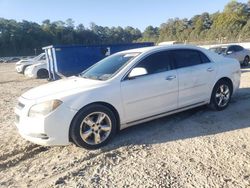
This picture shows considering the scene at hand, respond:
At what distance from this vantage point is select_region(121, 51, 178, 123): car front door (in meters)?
4.66

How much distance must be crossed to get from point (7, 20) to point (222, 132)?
4545 inches

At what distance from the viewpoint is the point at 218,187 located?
3121mm

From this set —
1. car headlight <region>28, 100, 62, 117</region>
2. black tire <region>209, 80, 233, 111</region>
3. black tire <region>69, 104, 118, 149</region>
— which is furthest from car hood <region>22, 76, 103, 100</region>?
black tire <region>209, 80, 233, 111</region>

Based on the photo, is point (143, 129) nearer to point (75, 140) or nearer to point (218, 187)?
point (75, 140)

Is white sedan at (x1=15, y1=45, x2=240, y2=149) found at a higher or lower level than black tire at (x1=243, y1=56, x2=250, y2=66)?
higher

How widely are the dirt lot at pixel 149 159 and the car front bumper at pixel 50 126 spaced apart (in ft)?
0.93

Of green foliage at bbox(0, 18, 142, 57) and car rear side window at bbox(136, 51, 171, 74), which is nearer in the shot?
car rear side window at bbox(136, 51, 171, 74)

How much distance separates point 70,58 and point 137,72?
8.12 m

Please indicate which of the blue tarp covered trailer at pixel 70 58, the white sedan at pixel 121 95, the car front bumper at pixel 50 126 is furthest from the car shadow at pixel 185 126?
the blue tarp covered trailer at pixel 70 58

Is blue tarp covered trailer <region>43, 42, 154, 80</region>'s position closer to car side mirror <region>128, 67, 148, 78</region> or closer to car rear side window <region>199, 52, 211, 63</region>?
car rear side window <region>199, 52, 211, 63</region>

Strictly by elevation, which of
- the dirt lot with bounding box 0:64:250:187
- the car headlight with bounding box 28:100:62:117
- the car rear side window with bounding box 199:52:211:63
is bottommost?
the dirt lot with bounding box 0:64:250:187

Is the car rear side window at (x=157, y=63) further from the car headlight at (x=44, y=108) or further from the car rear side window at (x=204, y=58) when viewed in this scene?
the car headlight at (x=44, y=108)

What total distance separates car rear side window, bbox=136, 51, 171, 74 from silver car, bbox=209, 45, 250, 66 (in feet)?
35.8

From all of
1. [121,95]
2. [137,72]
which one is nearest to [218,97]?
[137,72]
